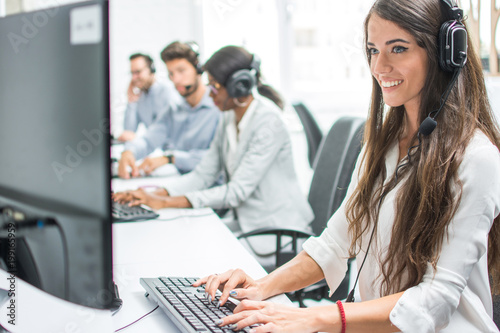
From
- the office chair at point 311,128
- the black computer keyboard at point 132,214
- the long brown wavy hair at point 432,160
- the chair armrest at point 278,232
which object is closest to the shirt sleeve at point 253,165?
the black computer keyboard at point 132,214

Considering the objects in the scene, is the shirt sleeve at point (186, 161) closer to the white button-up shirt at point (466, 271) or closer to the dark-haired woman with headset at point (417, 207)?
the dark-haired woman with headset at point (417, 207)

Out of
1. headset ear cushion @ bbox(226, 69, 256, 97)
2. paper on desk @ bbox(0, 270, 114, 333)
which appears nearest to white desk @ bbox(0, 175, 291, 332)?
paper on desk @ bbox(0, 270, 114, 333)

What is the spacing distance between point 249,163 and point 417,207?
1.03 m

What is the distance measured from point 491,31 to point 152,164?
1739 mm

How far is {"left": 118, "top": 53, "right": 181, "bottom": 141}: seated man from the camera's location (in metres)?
3.97

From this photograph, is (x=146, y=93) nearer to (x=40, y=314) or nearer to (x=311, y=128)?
(x=311, y=128)

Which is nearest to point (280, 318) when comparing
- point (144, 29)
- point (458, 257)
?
point (458, 257)

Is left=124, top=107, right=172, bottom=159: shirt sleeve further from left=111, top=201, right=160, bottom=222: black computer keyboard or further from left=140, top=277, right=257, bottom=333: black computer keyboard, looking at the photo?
left=140, top=277, right=257, bottom=333: black computer keyboard

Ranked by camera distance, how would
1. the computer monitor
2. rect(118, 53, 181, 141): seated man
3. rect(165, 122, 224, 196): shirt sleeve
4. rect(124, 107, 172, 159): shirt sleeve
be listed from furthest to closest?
rect(118, 53, 181, 141): seated man → rect(124, 107, 172, 159): shirt sleeve → rect(165, 122, 224, 196): shirt sleeve → the computer monitor

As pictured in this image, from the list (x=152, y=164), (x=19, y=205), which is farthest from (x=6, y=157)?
(x=152, y=164)

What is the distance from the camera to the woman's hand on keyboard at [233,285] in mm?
911

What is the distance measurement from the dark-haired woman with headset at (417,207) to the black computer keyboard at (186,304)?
3 cm

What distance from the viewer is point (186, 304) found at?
0.86 m

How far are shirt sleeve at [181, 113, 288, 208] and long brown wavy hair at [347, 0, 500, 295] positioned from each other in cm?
91
